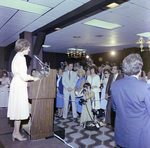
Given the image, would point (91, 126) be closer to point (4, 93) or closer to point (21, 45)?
point (21, 45)

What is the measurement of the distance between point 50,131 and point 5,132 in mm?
789

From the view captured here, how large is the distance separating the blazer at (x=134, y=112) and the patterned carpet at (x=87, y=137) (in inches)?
64.6

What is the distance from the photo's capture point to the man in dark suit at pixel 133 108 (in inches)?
53.5

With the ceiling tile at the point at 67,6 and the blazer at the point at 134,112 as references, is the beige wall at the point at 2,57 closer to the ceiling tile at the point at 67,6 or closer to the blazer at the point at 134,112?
the ceiling tile at the point at 67,6

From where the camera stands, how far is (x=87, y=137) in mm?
3318

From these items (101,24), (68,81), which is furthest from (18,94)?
(101,24)

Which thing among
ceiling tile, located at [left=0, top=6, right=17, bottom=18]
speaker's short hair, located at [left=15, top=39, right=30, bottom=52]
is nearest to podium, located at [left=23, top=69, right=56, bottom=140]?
speaker's short hair, located at [left=15, top=39, right=30, bottom=52]

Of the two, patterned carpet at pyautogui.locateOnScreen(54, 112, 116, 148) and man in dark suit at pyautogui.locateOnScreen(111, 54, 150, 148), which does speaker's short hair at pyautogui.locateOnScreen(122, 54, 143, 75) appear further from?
patterned carpet at pyautogui.locateOnScreen(54, 112, 116, 148)

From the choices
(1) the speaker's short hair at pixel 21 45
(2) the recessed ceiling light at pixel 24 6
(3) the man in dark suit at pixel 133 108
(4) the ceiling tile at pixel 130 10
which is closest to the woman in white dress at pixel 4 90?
(2) the recessed ceiling light at pixel 24 6

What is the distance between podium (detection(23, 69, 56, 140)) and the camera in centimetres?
230

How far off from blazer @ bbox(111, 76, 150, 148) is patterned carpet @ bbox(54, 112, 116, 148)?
164 cm

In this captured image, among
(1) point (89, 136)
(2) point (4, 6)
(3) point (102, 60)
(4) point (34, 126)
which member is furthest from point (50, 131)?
(3) point (102, 60)

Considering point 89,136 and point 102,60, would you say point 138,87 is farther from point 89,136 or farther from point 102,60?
point 102,60

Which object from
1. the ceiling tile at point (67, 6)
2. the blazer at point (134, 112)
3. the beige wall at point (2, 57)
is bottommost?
the blazer at point (134, 112)
